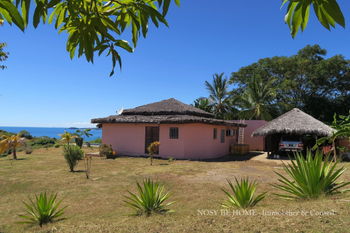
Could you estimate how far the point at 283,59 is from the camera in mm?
31469

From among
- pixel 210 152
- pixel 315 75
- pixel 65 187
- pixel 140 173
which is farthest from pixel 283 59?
pixel 65 187

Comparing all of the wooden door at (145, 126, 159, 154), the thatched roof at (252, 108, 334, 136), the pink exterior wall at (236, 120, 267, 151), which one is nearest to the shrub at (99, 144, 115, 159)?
the wooden door at (145, 126, 159, 154)

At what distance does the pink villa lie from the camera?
1711 centimetres

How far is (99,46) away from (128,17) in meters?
0.32

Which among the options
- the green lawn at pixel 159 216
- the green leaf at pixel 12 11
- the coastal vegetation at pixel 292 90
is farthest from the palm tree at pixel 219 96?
the green leaf at pixel 12 11

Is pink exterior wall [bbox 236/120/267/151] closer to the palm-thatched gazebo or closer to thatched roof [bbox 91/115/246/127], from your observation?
the palm-thatched gazebo

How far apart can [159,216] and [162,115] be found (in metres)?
14.5

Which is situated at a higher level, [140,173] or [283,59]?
[283,59]

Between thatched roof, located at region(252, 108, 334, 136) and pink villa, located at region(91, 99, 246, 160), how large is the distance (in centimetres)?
331

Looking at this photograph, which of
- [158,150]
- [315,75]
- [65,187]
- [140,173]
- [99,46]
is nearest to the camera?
[99,46]

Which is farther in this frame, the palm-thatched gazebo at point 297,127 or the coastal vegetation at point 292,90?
the coastal vegetation at point 292,90

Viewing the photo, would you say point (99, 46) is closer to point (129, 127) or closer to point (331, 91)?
point (129, 127)

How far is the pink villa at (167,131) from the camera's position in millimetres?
17109

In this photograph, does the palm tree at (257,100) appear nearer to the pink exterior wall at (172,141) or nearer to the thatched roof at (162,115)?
the thatched roof at (162,115)
